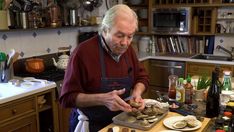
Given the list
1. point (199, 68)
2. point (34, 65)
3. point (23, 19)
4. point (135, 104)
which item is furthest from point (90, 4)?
point (135, 104)

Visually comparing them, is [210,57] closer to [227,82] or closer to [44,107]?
[227,82]

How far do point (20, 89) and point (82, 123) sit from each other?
83 cm

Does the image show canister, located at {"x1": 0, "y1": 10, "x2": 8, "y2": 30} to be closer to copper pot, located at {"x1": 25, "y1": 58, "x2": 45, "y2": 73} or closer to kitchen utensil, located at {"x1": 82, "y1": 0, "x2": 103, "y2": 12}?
copper pot, located at {"x1": 25, "y1": 58, "x2": 45, "y2": 73}

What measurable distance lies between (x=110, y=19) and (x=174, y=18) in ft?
8.93

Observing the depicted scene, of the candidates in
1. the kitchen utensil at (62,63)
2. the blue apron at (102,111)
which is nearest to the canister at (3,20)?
the kitchen utensil at (62,63)

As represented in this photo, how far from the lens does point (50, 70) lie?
282 centimetres

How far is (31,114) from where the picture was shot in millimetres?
2170

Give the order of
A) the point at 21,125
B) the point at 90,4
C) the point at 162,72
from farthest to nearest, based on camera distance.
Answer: the point at 162,72, the point at 90,4, the point at 21,125

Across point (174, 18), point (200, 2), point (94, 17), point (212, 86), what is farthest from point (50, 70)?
point (200, 2)

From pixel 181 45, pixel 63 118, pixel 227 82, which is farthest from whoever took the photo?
pixel 181 45

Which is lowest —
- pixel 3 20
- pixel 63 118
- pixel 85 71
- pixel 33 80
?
pixel 63 118

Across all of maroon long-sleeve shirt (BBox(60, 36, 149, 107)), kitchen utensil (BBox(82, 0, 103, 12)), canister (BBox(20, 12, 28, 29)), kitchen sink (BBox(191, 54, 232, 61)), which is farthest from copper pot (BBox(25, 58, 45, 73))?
kitchen sink (BBox(191, 54, 232, 61))

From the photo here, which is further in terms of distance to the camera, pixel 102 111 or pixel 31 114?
pixel 31 114

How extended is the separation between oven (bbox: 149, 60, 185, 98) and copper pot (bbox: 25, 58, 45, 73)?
1704 millimetres
